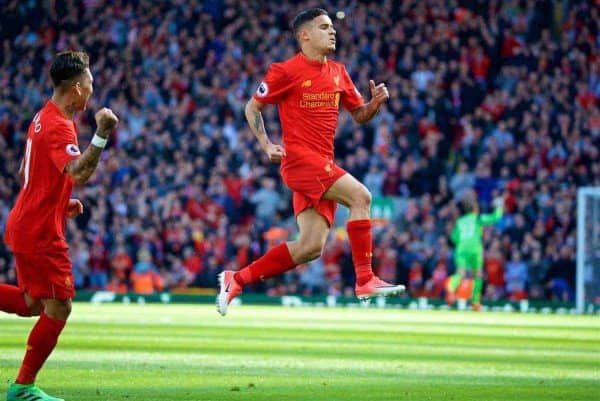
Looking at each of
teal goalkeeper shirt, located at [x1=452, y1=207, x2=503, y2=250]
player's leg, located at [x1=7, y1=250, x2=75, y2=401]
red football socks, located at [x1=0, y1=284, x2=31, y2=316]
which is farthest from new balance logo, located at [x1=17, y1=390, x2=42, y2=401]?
teal goalkeeper shirt, located at [x1=452, y1=207, x2=503, y2=250]

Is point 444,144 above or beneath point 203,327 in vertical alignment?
above

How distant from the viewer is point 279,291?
104 ft

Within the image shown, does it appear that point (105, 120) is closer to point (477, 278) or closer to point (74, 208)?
point (74, 208)

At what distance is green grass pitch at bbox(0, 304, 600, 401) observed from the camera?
435 inches

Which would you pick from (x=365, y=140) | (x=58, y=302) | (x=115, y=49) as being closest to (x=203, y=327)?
(x=58, y=302)

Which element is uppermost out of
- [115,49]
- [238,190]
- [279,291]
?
[115,49]

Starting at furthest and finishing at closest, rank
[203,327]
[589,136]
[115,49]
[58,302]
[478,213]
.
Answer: [115,49], [589,136], [478,213], [203,327], [58,302]

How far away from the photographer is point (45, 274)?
970cm

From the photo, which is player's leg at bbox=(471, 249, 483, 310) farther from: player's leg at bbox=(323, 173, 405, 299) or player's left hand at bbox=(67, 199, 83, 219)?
player's left hand at bbox=(67, 199, 83, 219)

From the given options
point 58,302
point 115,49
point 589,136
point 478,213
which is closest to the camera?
point 58,302

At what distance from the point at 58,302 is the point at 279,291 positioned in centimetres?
2196

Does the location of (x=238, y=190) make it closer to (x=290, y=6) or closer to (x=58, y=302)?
(x=290, y=6)

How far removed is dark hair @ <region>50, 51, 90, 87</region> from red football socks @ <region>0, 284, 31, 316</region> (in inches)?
57.5

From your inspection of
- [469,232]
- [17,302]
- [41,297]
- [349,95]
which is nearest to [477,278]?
[469,232]
